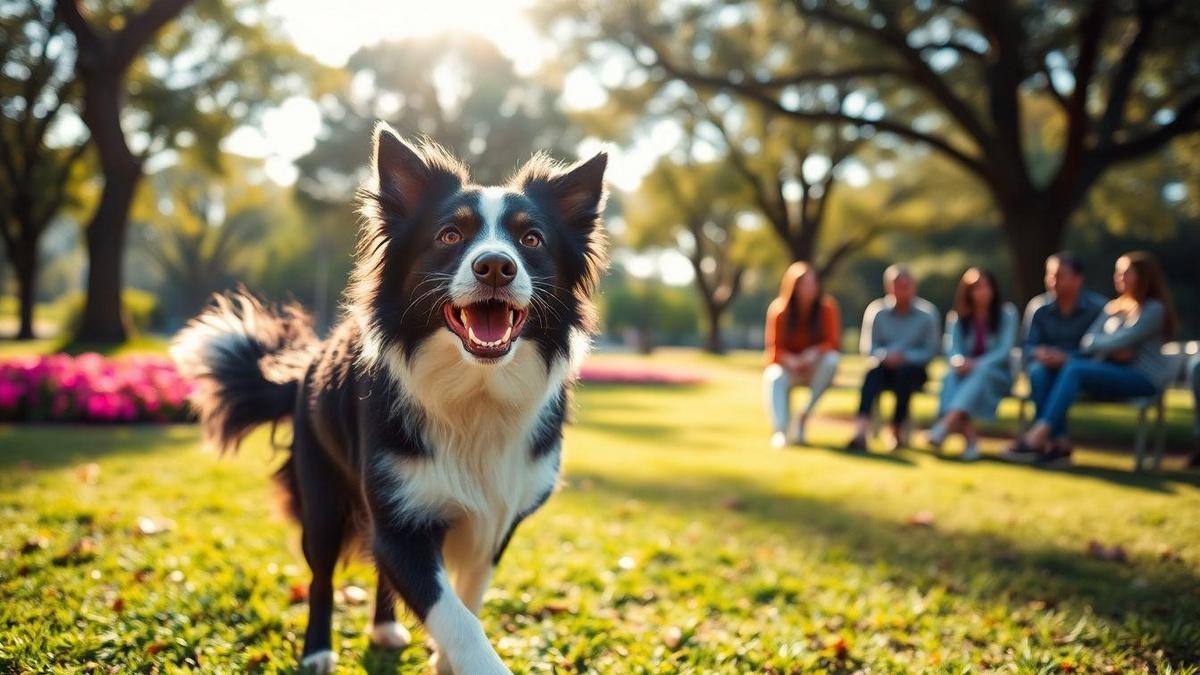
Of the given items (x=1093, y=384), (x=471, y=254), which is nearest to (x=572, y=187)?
(x=471, y=254)

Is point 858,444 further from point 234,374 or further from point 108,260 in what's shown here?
point 108,260

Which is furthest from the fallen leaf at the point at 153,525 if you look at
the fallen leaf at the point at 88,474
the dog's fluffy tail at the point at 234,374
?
the fallen leaf at the point at 88,474

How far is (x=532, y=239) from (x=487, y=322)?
41 cm

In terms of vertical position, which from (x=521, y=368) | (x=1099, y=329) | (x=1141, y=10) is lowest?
(x=521, y=368)

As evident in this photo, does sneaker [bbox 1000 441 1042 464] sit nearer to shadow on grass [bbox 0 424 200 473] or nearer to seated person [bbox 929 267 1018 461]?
seated person [bbox 929 267 1018 461]

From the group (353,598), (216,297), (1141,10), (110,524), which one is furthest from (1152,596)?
(1141,10)

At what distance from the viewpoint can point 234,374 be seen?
3750 mm

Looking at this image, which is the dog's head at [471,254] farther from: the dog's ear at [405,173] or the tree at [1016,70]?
the tree at [1016,70]

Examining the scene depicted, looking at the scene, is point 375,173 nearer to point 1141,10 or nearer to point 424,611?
point 424,611

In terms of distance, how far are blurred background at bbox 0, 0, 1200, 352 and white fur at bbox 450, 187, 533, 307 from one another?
2.40 ft

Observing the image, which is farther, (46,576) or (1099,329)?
(1099,329)

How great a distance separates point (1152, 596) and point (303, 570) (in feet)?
14.3

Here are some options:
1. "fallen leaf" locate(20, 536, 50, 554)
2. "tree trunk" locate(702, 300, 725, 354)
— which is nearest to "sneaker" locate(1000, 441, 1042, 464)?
"fallen leaf" locate(20, 536, 50, 554)

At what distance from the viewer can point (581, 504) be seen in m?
5.98
